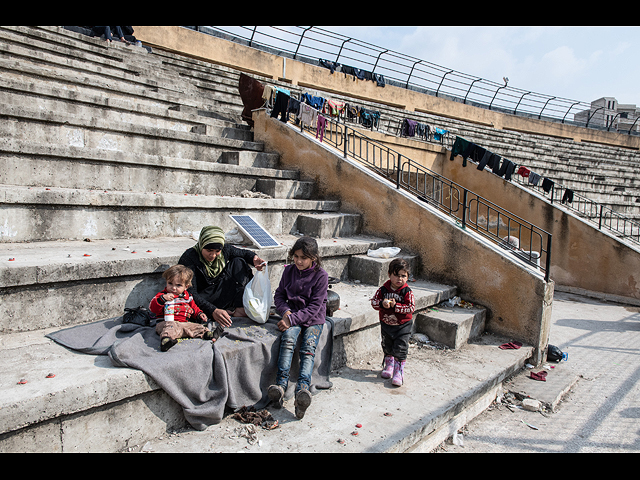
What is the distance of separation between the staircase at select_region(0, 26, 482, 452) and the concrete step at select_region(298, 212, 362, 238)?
27 mm

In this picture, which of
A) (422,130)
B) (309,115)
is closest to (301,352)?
(309,115)

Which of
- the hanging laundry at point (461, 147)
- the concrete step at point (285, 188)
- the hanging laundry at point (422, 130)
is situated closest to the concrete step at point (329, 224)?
the concrete step at point (285, 188)

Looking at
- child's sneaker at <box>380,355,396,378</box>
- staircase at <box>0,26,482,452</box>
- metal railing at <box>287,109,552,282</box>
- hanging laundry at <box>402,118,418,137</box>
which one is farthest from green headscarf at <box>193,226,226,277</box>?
hanging laundry at <box>402,118,418,137</box>

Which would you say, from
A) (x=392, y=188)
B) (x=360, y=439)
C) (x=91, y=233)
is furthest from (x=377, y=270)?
(x=91, y=233)

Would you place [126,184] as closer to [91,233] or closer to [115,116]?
[91,233]

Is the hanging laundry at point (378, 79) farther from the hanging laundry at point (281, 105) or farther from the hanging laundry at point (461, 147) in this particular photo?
the hanging laundry at point (281, 105)

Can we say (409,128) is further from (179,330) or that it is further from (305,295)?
(179,330)

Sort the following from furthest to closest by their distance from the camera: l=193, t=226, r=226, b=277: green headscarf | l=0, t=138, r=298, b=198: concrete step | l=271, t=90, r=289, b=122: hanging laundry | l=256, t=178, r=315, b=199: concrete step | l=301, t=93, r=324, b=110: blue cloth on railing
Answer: l=301, t=93, r=324, b=110: blue cloth on railing → l=271, t=90, r=289, b=122: hanging laundry → l=256, t=178, r=315, b=199: concrete step → l=0, t=138, r=298, b=198: concrete step → l=193, t=226, r=226, b=277: green headscarf

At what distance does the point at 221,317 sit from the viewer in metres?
3.51

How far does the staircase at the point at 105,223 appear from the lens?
8.39ft

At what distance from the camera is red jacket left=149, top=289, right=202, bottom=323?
3.31m

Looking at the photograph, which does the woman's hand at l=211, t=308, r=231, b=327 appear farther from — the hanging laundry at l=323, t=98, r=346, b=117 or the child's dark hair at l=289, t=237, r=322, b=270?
the hanging laundry at l=323, t=98, r=346, b=117

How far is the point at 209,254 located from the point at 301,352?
1.22m

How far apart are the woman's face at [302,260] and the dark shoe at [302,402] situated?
3.76 ft
